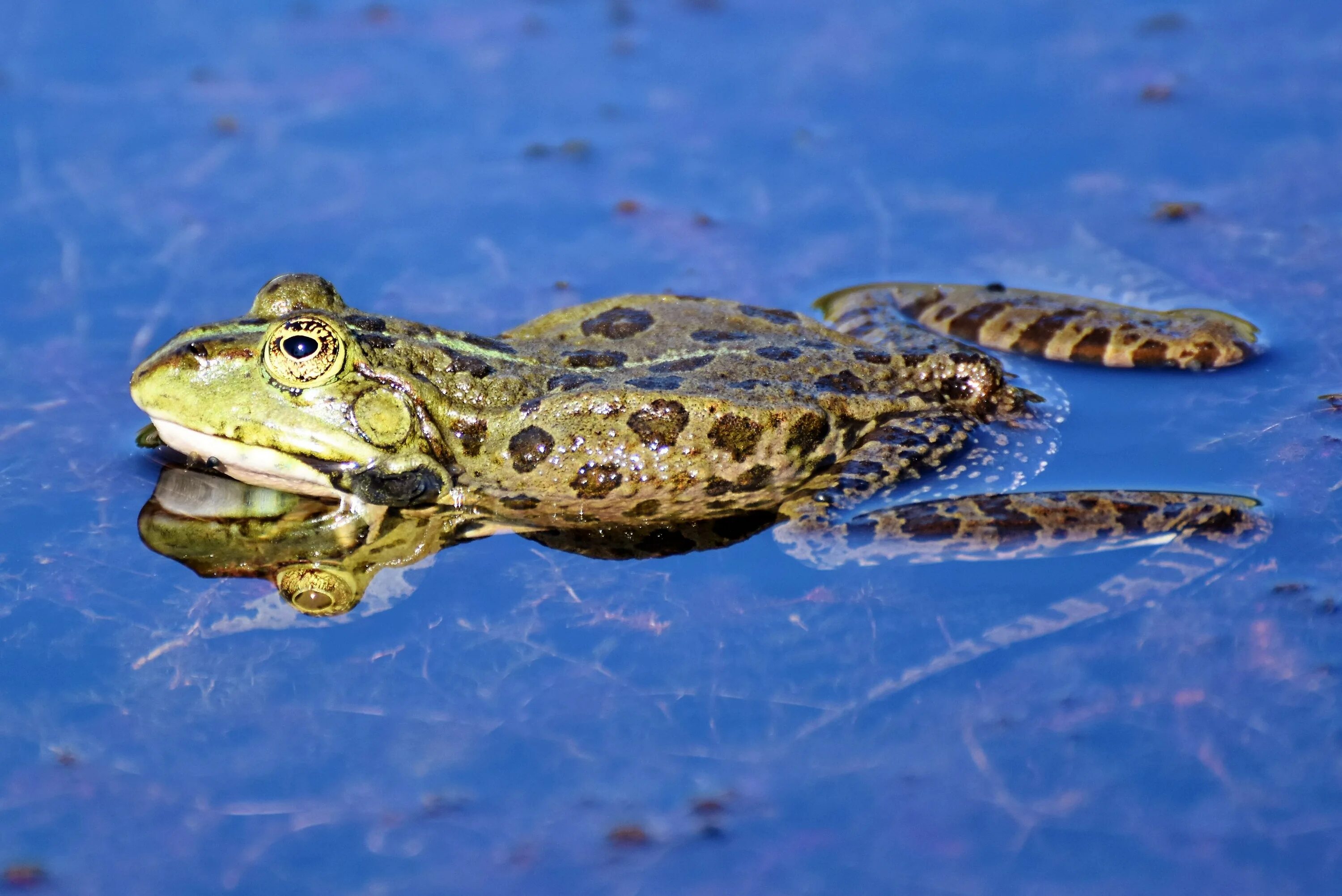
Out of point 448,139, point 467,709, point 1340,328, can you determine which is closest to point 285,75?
point 448,139

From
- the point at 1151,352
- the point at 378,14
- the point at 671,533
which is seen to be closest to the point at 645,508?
the point at 671,533

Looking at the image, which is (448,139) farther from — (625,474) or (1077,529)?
(1077,529)

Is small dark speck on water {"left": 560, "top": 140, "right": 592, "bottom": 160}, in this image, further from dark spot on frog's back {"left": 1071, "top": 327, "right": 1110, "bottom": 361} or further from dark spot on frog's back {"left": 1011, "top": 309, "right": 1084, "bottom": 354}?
dark spot on frog's back {"left": 1071, "top": 327, "right": 1110, "bottom": 361}

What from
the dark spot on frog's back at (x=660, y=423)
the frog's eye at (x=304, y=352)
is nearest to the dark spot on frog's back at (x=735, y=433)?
the dark spot on frog's back at (x=660, y=423)

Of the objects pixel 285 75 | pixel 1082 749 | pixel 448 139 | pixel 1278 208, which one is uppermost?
pixel 285 75

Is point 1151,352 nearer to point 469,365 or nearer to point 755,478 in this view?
point 755,478

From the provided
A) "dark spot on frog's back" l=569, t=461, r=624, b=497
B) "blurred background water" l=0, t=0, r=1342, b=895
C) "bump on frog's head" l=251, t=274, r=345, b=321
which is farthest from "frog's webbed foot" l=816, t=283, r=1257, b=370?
"bump on frog's head" l=251, t=274, r=345, b=321
